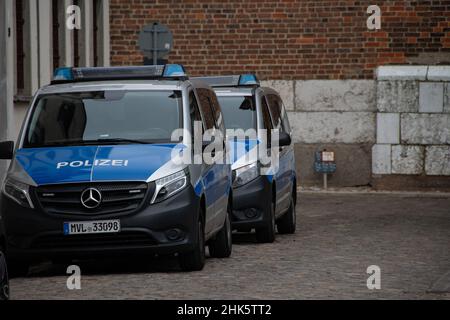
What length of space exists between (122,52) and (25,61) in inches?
260

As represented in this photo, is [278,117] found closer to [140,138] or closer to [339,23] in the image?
[140,138]

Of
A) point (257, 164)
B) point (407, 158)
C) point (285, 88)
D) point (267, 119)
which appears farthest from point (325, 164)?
point (257, 164)

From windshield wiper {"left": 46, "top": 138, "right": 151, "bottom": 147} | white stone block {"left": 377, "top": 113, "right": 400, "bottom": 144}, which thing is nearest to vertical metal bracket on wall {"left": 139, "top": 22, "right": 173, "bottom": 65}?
white stone block {"left": 377, "top": 113, "right": 400, "bottom": 144}

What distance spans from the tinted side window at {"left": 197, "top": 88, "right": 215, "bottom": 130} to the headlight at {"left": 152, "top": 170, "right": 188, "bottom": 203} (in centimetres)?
157

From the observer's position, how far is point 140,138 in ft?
44.9

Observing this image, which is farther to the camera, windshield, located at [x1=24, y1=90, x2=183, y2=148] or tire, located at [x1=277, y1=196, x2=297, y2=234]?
tire, located at [x1=277, y1=196, x2=297, y2=234]

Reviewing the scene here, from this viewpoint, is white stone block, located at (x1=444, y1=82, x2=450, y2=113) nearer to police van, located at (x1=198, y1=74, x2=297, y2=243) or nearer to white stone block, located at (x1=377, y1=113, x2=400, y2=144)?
white stone block, located at (x1=377, y1=113, x2=400, y2=144)

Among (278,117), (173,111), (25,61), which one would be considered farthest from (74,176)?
(25,61)

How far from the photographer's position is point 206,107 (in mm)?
14984

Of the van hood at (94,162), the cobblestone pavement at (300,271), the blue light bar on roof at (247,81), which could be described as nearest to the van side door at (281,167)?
the blue light bar on roof at (247,81)

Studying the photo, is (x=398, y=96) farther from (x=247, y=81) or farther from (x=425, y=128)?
(x=247, y=81)

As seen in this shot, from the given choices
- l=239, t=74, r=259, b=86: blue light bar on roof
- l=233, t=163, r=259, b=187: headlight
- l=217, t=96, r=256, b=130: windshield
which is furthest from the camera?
l=239, t=74, r=259, b=86: blue light bar on roof

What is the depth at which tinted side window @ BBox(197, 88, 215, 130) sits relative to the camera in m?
14.7

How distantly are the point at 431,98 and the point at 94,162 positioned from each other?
16.7 meters
